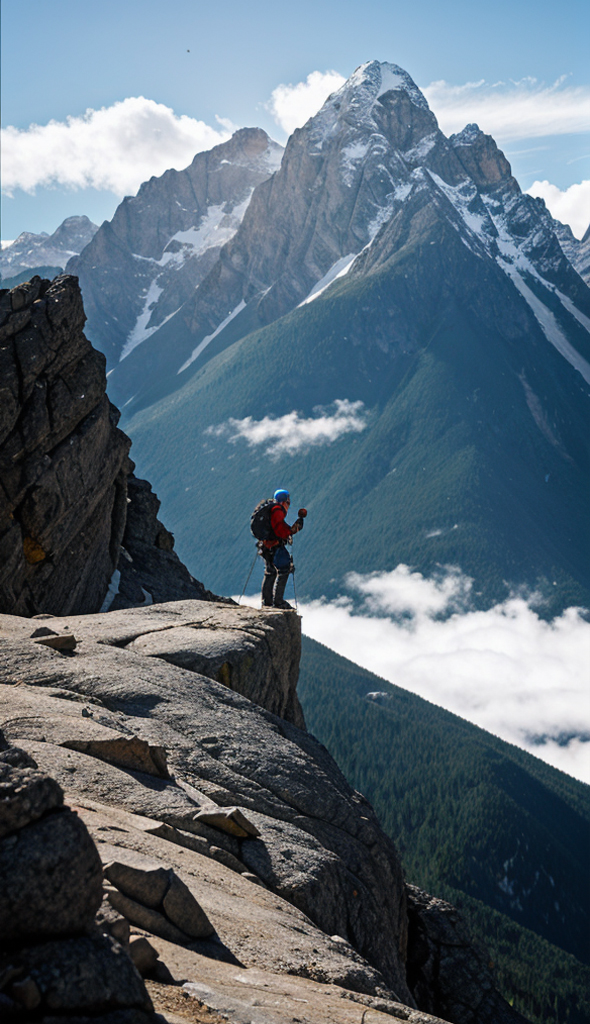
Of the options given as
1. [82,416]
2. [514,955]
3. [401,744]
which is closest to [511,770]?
[401,744]

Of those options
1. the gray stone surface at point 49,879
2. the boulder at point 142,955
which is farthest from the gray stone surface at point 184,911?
the gray stone surface at point 49,879

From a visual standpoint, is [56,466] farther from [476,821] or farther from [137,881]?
[476,821]

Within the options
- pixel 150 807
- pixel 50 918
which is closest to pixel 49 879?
pixel 50 918

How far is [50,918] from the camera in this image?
6.77 meters

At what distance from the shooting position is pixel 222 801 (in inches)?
594

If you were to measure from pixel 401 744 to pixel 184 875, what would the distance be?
181338mm

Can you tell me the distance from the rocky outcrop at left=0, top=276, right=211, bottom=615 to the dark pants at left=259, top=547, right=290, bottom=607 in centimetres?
876

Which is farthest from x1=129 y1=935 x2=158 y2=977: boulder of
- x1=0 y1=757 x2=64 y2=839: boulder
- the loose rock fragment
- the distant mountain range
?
the distant mountain range

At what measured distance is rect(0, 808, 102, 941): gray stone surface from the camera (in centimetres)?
669

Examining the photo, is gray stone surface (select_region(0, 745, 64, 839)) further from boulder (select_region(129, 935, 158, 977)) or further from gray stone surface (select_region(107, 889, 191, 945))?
gray stone surface (select_region(107, 889, 191, 945))

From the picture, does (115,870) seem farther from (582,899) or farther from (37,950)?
(582,899)

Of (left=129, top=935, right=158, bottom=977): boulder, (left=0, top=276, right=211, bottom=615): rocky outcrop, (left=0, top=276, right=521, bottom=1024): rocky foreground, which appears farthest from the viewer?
(left=0, top=276, right=211, bottom=615): rocky outcrop

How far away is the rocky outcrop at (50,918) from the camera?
20.2ft

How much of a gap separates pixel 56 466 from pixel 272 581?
33.4 ft
